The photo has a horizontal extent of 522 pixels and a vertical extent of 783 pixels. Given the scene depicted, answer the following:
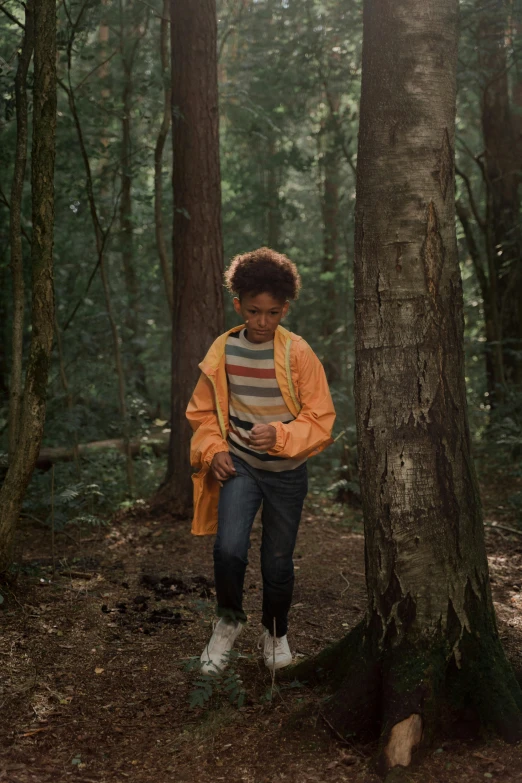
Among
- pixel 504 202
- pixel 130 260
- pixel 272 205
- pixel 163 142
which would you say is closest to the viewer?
pixel 163 142

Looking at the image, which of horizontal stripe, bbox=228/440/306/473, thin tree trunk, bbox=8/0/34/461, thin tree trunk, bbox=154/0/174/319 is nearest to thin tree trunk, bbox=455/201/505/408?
thin tree trunk, bbox=154/0/174/319

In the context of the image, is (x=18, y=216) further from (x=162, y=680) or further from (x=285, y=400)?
(x=162, y=680)

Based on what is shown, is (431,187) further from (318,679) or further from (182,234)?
(182,234)

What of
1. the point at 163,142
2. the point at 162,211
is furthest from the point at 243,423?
the point at 162,211

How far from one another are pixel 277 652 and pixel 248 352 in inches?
65.2

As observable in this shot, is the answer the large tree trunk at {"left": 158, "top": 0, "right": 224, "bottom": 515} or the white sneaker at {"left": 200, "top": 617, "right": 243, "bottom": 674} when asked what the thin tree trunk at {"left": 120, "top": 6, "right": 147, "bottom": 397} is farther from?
the white sneaker at {"left": 200, "top": 617, "right": 243, "bottom": 674}

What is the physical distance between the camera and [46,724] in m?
3.63

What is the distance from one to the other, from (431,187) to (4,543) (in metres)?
3.55

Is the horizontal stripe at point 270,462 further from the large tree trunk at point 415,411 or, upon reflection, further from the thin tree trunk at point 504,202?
the thin tree trunk at point 504,202

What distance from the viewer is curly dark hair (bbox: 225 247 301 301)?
392 cm

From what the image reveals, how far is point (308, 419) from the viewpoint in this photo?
384 centimetres

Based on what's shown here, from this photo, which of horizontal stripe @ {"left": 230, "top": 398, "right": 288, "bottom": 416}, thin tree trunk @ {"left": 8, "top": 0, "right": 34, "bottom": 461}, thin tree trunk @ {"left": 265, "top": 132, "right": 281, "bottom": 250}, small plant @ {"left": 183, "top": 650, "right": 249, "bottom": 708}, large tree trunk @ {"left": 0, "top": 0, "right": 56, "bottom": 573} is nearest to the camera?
small plant @ {"left": 183, "top": 650, "right": 249, "bottom": 708}

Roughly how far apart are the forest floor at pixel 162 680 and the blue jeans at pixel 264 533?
289 mm

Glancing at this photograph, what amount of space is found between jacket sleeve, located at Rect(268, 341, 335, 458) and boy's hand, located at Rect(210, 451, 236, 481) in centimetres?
24
